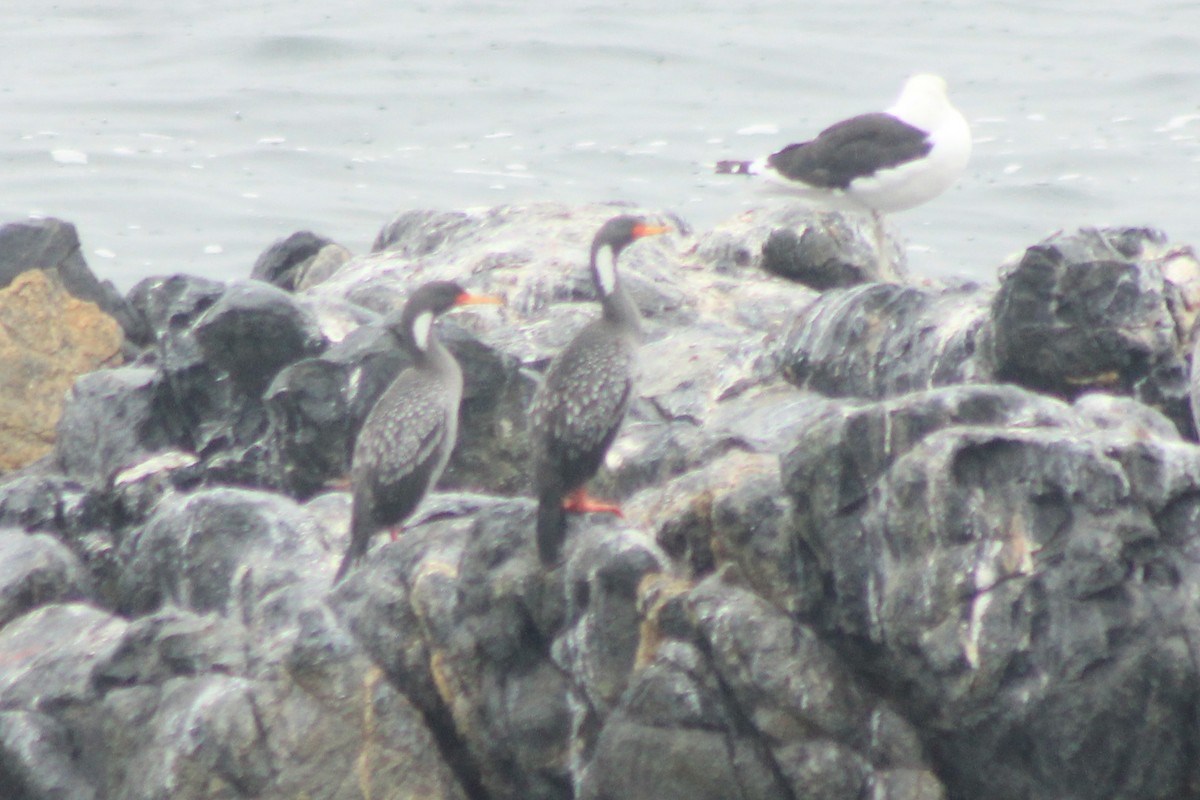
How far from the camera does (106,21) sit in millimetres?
28922

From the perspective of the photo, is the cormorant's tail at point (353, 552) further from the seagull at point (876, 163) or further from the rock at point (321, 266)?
the rock at point (321, 266)

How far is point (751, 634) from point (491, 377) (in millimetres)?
3190

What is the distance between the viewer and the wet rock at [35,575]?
7.82 m

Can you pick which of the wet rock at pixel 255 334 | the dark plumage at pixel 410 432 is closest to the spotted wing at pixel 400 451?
the dark plumage at pixel 410 432

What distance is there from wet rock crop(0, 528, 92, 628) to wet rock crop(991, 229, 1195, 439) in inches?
164

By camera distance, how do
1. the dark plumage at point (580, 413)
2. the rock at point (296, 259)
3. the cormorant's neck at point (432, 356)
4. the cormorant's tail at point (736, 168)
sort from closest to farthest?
the dark plumage at point (580, 413)
the cormorant's neck at point (432, 356)
the cormorant's tail at point (736, 168)
the rock at point (296, 259)

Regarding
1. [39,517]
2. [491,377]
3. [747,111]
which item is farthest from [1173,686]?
[747,111]

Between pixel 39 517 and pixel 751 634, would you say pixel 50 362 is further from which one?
pixel 751 634

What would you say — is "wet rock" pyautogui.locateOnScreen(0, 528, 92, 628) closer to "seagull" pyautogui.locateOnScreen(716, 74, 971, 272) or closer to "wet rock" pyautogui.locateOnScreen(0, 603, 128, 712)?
"wet rock" pyautogui.locateOnScreen(0, 603, 128, 712)

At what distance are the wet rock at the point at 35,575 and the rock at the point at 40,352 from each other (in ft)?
8.84

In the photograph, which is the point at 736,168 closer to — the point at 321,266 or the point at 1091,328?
the point at 321,266

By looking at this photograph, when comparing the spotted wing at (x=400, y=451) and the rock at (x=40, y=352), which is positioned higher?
the spotted wing at (x=400, y=451)

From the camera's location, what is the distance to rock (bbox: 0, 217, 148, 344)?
1118 centimetres

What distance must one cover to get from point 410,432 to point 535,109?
667 inches
